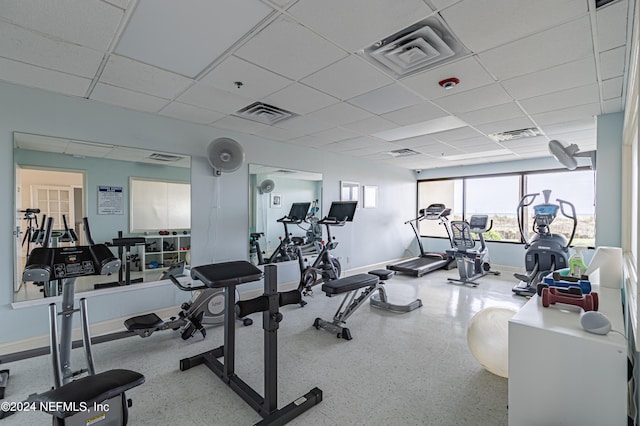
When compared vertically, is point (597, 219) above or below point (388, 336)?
above

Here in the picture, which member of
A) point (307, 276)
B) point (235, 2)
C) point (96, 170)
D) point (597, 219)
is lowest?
point (307, 276)

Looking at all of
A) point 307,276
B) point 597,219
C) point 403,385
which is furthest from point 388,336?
point 597,219

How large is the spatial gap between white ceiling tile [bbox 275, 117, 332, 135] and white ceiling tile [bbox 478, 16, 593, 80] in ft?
6.93

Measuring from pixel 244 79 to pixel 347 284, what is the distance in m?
2.35

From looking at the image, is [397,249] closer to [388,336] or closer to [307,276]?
[307,276]

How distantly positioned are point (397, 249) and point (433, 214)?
1573mm

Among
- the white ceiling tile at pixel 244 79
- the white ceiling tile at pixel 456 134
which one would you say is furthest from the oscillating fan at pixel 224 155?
the white ceiling tile at pixel 456 134

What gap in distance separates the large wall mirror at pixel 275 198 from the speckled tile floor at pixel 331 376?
1490mm

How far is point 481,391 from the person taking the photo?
7.36 feet

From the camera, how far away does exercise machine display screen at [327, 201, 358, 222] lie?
4.83 meters

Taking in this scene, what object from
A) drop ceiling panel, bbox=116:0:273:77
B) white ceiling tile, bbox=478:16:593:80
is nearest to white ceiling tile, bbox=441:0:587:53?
white ceiling tile, bbox=478:16:593:80

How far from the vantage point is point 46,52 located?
2.20 metres

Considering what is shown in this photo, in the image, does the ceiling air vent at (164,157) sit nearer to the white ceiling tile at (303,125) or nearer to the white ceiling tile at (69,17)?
the white ceiling tile at (303,125)

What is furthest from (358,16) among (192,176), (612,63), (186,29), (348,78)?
(192,176)
